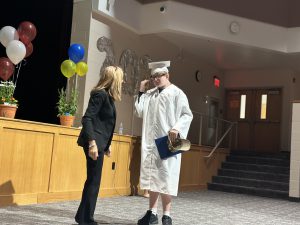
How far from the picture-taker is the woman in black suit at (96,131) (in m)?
3.17

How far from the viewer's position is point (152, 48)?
27.0ft

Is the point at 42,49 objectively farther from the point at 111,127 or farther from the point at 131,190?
the point at 111,127

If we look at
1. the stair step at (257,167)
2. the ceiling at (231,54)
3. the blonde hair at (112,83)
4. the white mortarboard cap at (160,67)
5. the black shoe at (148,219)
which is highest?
the ceiling at (231,54)

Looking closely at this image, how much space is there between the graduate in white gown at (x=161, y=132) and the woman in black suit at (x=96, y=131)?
1.69 feet

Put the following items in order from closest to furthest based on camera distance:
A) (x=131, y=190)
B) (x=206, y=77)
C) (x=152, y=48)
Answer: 1. (x=131, y=190)
2. (x=152, y=48)
3. (x=206, y=77)

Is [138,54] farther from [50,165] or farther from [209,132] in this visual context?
[50,165]

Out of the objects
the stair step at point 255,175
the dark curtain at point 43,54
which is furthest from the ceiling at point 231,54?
the stair step at point 255,175

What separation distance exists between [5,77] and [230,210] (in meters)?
3.42

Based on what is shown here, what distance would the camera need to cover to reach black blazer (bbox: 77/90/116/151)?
123 inches

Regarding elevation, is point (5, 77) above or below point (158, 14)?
below

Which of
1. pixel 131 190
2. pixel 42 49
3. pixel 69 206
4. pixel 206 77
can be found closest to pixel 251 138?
pixel 206 77

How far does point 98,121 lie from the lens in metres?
3.23

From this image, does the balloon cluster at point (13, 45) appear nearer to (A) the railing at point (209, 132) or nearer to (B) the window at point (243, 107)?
(A) the railing at point (209, 132)

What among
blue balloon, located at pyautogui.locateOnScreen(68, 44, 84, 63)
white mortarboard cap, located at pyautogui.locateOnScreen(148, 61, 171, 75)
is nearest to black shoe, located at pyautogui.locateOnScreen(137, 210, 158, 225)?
white mortarboard cap, located at pyautogui.locateOnScreen(148, 61, 171, 75)
